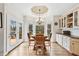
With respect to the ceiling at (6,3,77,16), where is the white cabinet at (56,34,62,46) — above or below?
below

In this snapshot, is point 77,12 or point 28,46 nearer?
point 77,12

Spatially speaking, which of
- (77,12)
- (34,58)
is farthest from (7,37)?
(77,12)

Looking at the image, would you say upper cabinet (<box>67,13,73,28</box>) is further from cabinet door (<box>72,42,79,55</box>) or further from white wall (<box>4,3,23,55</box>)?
white wall (<box>4,3,23,55</box>)

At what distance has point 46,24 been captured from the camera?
5594mm

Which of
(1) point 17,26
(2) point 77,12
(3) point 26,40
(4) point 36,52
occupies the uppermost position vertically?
(2) point 77,12

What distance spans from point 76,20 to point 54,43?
143 cm

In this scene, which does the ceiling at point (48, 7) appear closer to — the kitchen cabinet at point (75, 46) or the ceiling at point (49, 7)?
the ceiling at point (49, 7)

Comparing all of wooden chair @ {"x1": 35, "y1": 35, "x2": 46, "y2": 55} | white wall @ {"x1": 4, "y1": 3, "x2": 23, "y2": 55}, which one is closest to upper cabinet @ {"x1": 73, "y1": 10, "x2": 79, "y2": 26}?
wooden chair @ {"x1": 35, "y1": 35, "x2": 46, "y2": 55}

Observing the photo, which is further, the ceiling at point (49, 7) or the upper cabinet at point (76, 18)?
the upper cabinet at point (76, 18)

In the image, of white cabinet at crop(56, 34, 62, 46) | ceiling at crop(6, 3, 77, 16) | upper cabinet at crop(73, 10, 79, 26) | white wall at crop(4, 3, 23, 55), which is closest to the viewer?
white wall at crop(4, 3, 23, 55)

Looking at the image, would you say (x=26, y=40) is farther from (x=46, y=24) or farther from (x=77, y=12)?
(x=77, y=12)

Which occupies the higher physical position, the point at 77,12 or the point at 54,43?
the point at 77,12

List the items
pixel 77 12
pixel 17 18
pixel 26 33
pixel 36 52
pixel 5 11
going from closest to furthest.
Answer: pixel 5 11 → pixel 77 12 → pixel 36 52 → pixel 26 33 → pixel 17 18

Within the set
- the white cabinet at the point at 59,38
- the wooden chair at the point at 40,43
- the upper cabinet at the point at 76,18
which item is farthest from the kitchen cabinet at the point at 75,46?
the white cabinet at the point at 59,38
